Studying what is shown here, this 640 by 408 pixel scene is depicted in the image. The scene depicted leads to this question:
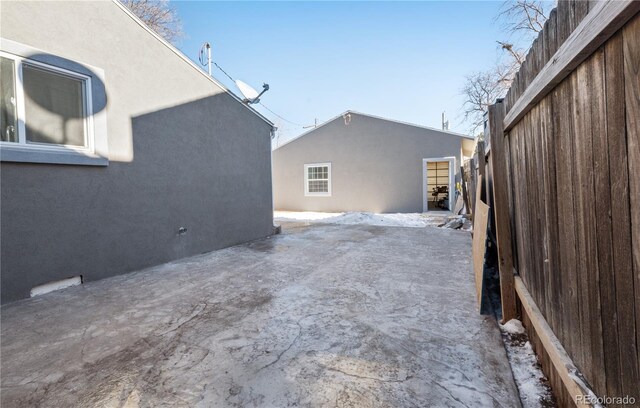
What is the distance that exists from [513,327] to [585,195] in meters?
1.59

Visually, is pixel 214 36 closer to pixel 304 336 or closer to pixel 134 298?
pixel 134 298

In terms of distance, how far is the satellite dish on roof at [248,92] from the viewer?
6.24m

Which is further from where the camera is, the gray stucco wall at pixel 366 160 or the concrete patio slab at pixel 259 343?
the gray stucco wall at pixel 366 160

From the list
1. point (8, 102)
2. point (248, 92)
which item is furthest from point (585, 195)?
point (248, 92)

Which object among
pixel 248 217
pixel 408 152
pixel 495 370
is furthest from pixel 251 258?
pixel 408 152

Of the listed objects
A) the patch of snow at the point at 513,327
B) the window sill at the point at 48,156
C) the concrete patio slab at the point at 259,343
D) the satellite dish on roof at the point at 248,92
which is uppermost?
the satellite dish on roof at the point at 248,92

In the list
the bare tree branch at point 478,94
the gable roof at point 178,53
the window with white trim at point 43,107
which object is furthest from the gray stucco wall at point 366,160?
the window with white trim at point 43,107

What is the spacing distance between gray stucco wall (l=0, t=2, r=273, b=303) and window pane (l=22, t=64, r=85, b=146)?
271 mm

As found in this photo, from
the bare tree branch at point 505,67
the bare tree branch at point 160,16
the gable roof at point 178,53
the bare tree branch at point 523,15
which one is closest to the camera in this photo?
the gable roof at point 178,53

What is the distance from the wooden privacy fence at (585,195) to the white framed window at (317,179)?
11.3 metres

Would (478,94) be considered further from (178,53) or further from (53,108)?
(53,108)

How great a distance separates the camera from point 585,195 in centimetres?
107

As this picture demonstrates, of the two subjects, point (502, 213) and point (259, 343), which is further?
point (502, 213)

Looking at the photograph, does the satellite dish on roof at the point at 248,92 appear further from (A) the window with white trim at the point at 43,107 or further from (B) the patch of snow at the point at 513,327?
(B) the patch of snow at the point at 513,327
